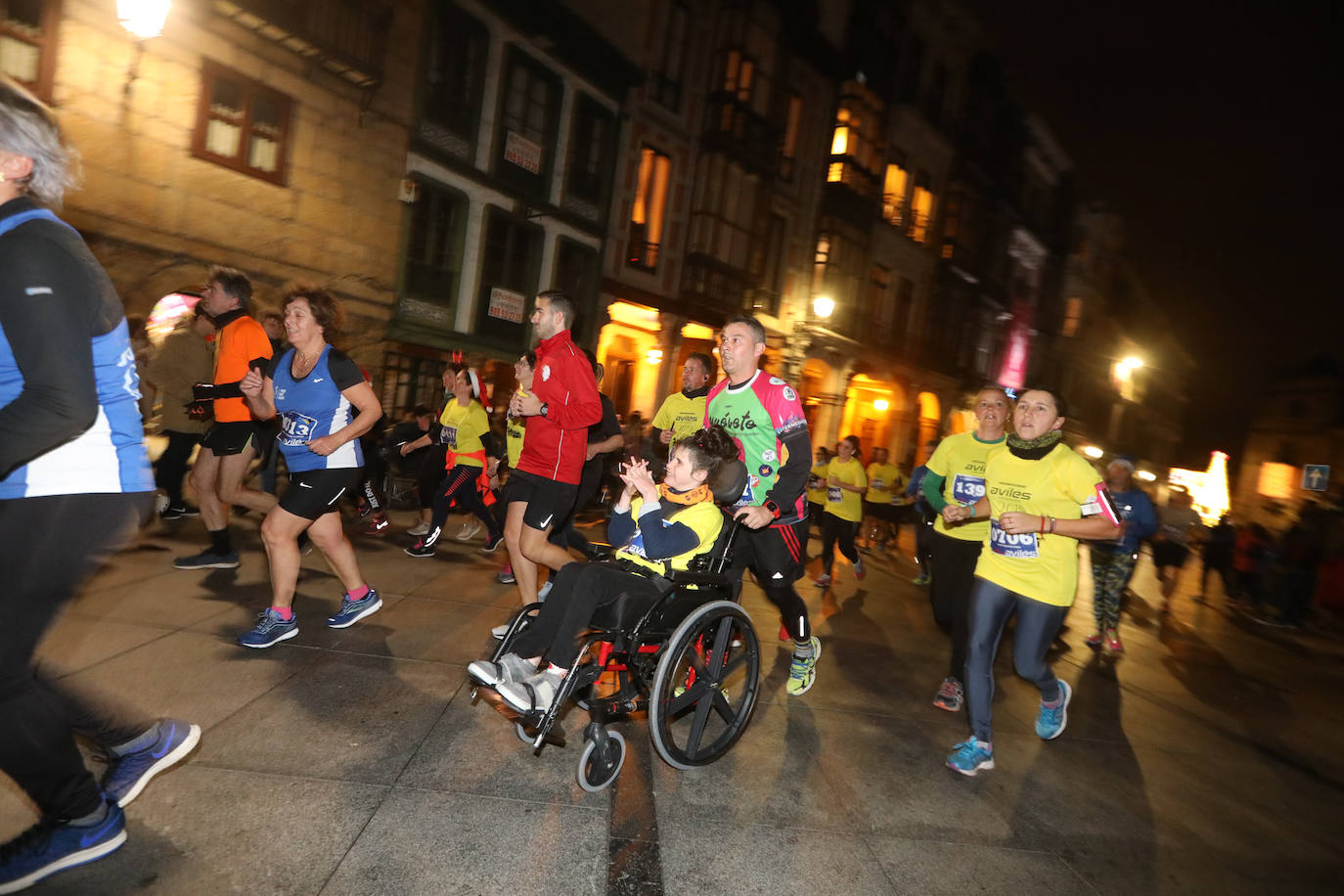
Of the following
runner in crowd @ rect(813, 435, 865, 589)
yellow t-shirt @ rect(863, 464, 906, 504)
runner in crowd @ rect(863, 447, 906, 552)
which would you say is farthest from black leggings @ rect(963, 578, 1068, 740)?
yellow t-shirt @ rect(863, 464, 906, 504)

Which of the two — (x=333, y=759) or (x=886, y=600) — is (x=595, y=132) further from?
(x=333, y=759)

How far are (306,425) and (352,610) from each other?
1.25 m

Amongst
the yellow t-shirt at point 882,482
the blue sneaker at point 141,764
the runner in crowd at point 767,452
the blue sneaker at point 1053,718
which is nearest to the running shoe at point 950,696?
the blue sneaker at point 1053,718

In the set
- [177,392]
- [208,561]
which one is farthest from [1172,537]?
[177,392]

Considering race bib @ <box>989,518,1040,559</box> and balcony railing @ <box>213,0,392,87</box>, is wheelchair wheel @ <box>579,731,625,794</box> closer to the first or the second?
race bib @ <box>989,518,1040,559</box>

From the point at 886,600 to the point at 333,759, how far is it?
21.0 ft

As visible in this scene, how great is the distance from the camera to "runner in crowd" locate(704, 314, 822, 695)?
4.05 metres

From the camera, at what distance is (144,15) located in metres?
9.04

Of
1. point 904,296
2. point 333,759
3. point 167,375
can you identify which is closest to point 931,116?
point 904,296

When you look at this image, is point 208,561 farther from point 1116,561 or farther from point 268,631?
point 1116,561

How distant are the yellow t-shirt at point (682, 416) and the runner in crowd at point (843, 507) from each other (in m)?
3.38

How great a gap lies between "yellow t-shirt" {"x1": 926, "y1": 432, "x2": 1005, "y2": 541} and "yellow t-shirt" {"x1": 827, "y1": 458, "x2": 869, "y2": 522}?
123 inches

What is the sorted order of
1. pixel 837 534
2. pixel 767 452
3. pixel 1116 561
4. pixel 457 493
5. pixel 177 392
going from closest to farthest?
pixel 767 452, pixel 177 392, pixel 457 493, pixel 1116 561, pixel 837 534

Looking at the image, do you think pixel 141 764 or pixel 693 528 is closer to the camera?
pixel 141 764
